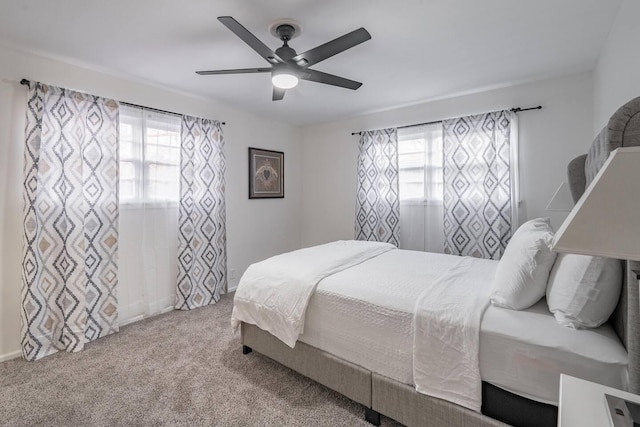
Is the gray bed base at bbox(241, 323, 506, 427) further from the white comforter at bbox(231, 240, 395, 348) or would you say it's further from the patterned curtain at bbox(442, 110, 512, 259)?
the patterned curtain at bbox(442, 110, 512, 259)

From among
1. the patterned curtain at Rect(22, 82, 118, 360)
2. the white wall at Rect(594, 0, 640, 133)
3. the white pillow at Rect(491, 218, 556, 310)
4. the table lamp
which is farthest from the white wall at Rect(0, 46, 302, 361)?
the white wall at Rect(594, 0, 640, 133)

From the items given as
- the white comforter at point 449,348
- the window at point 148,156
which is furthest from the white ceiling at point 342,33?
the white comforter at point 449,348

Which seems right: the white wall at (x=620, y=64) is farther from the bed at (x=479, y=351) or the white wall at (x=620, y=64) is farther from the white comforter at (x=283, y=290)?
the white comforter at (x=283, y=290)

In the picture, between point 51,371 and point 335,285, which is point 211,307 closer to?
point 51,371

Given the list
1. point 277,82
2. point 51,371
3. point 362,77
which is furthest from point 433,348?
point 51,371

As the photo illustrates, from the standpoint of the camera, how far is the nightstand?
0.76 m

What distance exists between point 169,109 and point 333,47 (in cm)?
225

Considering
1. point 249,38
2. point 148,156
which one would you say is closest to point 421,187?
point 249,38

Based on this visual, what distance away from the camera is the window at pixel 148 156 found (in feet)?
9.37

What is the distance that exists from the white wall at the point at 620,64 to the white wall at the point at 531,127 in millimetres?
335

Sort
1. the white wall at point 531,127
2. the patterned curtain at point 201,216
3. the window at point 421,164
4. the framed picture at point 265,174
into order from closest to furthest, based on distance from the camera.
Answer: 1. the white wall at point 531,127
2. the patterned curtain at point 201,216
3. the window at point 421,164
4. the framed picture at point 265,174

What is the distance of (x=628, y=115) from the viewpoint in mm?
935

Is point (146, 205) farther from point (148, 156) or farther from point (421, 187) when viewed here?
point (421, 187)

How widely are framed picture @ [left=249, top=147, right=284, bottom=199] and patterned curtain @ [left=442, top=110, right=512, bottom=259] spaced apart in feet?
7.82
